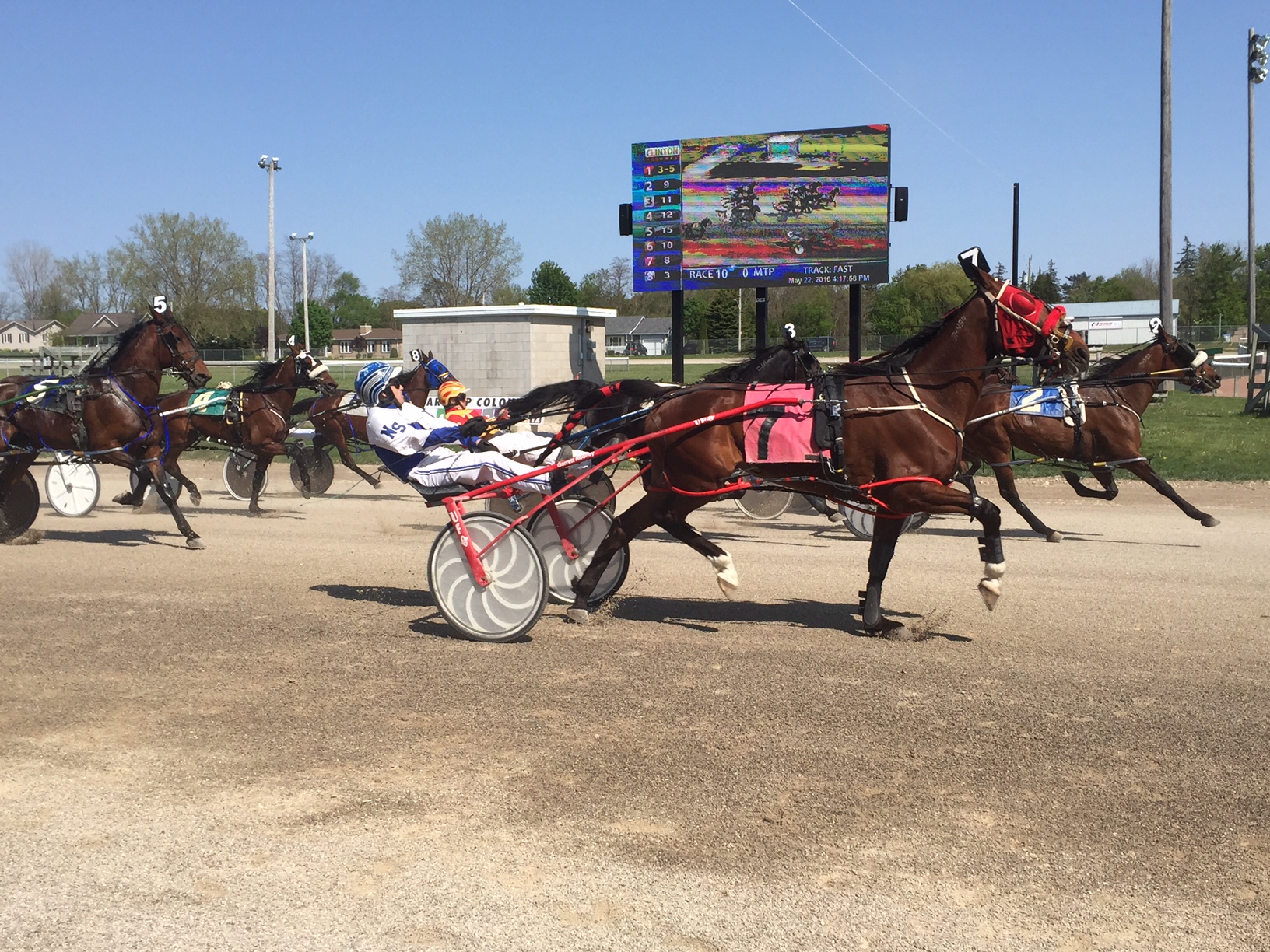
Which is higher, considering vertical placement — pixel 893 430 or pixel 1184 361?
pixel 1184 361

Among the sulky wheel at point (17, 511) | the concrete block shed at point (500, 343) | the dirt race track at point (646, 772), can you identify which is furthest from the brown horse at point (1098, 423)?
the concrete block shed at point (500, 343)

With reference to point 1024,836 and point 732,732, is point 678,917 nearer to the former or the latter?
point 1024,836

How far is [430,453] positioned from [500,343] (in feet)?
54.5

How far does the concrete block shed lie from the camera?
24031mm

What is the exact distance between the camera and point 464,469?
25.3 feet

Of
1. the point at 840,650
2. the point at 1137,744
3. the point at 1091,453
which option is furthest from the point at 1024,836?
the point at 1091,453

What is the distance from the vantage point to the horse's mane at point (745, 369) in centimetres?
802

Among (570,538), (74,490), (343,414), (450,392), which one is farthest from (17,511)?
(570,538)

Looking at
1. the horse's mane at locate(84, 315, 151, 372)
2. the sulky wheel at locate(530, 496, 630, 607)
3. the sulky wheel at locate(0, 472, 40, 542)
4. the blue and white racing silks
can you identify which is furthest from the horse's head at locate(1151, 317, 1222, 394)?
the sulky wheel at locate(0, 472, 40, 542)

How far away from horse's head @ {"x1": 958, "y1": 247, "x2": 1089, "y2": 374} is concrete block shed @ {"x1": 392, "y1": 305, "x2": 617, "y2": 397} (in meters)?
16.8

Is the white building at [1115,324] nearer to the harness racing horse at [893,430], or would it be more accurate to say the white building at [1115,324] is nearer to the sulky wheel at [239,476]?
the sulky wheel at [239,476]

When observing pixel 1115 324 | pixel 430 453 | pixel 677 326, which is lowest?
pixel 430 453

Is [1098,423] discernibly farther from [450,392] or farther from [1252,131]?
[1252,131]

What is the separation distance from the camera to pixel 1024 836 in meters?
4.32
